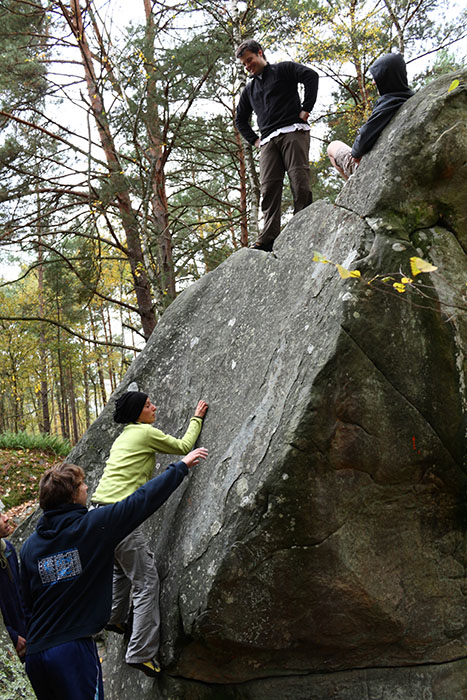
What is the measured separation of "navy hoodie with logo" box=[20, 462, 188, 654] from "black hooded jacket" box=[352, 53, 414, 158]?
3.62 m

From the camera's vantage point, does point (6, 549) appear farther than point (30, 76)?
No

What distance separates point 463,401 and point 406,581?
1.35 meters

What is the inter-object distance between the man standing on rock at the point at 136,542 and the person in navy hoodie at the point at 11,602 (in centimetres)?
73

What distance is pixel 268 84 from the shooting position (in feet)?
19.4

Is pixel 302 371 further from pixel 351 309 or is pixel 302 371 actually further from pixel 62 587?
pixel 62 587

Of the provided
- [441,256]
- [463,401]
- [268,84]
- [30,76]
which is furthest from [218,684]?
[30,76]

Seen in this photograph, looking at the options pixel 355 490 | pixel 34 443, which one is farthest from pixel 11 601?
pixel 34 443

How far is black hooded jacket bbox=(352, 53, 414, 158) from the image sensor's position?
14.2 feet

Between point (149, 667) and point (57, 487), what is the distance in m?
1.66

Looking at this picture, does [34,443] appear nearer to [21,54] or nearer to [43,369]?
[21,54]

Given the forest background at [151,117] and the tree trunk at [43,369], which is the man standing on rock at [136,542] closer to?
the forest background at [151,117]

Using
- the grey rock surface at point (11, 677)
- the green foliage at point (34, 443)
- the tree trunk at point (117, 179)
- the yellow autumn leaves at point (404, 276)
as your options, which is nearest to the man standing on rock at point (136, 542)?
the yellow autumn leaves at point (404, 276)

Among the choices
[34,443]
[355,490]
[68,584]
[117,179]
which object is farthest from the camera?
[34,443]

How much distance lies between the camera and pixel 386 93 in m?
4.43
